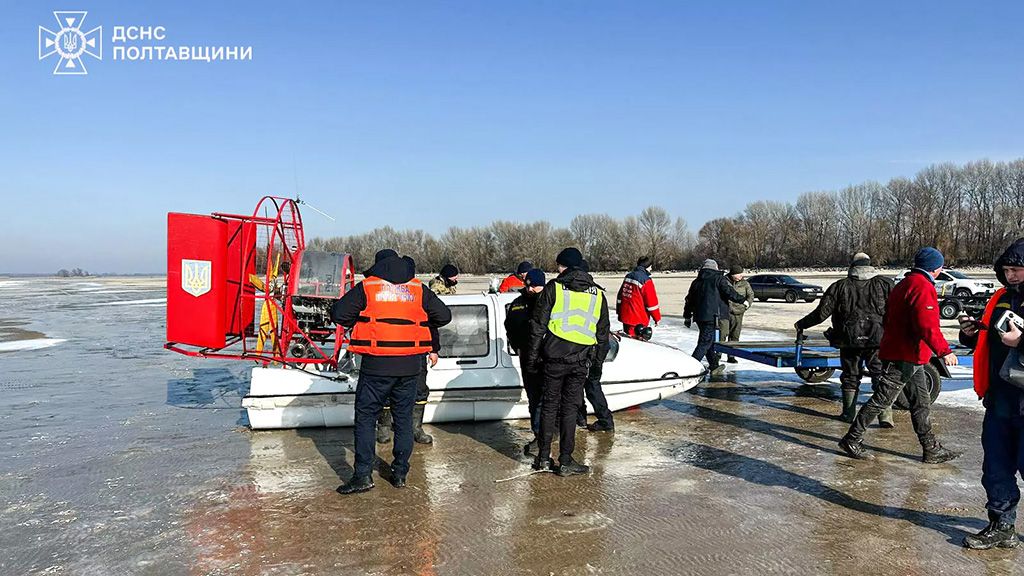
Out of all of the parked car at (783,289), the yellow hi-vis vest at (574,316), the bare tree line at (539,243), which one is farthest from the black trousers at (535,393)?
the bare tree line at (539,243)

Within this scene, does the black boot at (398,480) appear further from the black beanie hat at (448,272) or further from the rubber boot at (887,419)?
the rubber boot at (887,419)

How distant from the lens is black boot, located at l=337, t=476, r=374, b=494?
5262mm

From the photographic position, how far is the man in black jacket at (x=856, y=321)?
7336mm

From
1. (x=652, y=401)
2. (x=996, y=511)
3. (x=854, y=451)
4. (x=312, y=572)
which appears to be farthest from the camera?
(x=652, y=401)

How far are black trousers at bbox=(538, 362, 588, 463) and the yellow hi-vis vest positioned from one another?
0.76 feet

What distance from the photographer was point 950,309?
2038 cm

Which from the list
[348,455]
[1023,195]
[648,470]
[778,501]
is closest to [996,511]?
[778,501]

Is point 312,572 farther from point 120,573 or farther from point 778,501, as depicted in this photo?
point 778,501

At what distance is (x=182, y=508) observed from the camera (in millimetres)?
5004

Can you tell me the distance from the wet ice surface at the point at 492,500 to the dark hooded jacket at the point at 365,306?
3.06 ft

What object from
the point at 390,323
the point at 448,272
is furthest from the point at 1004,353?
the point at 448,272

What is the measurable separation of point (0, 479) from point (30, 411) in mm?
3051

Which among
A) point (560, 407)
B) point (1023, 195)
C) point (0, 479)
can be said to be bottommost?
point (0, 479)

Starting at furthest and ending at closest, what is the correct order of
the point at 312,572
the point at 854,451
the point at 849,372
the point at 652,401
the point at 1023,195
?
the point at 1023,195 < the point at 652,401 < the point at 849,372 < the point at 854,451 < the point at 312,572
